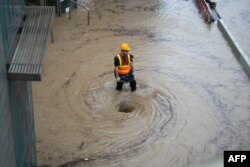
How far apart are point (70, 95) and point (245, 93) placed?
17.6ft

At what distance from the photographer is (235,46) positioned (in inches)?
651

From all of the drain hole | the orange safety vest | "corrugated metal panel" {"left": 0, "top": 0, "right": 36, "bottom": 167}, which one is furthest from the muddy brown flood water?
"corrugated metal panel" {"left": 0, "top": 0, "right": 36, "bottom": 167}

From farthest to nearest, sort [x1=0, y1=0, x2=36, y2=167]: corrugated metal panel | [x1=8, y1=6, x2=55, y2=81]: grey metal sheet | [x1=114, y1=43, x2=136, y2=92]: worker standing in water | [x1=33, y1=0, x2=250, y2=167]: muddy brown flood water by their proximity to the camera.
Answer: [x1=114, y1=43, x2=136, y2=92]: worker standing in water, [x1=33, y1=0, x2=250, y2=167]: muddy brown flood water, [x1=8, y1=6, x2=55, y2=81]: grey metal sheet, [x1=0, y1=0, x2=36, y2=167]: corrugated metal panel

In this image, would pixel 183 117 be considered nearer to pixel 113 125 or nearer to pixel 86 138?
pixel 113 125

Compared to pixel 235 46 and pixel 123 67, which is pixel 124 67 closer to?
pixel 123 67

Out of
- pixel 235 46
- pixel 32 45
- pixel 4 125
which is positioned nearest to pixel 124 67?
pixel 235 46

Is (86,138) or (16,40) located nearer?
(16,40)

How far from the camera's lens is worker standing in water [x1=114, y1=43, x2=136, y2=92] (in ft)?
40.2

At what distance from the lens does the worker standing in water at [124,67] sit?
Answer: 12.3 metres

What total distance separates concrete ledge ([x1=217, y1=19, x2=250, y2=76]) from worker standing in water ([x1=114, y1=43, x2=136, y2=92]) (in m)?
4.45

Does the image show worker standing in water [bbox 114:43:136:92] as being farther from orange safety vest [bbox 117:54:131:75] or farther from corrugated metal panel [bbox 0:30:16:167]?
corrugated metal panel [bbox 0:30:16:167]

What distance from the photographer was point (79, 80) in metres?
13.9

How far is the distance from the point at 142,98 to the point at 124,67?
1186mm

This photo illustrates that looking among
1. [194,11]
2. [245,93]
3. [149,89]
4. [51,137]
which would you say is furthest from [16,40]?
[194,11]
